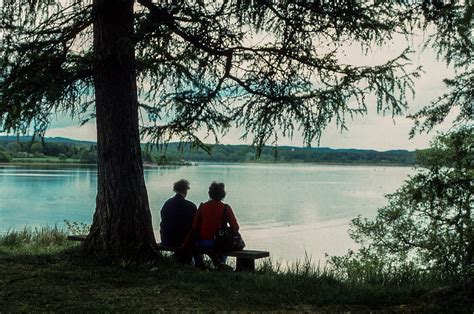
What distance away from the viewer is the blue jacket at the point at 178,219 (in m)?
8.59

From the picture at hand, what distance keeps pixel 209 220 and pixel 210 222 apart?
3 cm

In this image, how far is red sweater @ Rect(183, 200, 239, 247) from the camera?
8.12m

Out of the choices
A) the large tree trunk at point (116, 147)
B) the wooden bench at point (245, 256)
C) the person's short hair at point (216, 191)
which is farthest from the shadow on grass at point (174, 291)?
the person's short hair at point (216, 191)

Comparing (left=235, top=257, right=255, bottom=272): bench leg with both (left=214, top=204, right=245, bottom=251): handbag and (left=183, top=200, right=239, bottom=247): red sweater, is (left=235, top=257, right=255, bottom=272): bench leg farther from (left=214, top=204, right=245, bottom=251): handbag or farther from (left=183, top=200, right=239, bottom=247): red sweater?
(left=183, top=200, right=239, bottom=247): red sweater

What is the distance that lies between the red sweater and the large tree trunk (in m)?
0.72

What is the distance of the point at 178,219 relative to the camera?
859cm

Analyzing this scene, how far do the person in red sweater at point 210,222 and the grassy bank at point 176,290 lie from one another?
1.38 feet

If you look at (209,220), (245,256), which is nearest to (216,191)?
(209,220)

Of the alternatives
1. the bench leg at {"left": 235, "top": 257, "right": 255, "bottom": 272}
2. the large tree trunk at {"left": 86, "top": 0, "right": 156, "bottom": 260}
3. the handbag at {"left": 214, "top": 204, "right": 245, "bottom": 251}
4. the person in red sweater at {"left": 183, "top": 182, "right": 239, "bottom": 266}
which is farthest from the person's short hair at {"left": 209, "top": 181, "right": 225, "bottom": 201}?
the large tree trunk at {"left": 86, "top": 0, "right": 156, "bottom": 260}

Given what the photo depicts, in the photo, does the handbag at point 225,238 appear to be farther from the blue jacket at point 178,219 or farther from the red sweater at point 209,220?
the blue jacket at point 178,219

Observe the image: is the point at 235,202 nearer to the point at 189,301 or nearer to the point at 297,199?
the point at 297,199

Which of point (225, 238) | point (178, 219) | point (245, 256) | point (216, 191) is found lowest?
point (245, 256)

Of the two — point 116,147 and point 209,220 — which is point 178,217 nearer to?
point 209,220

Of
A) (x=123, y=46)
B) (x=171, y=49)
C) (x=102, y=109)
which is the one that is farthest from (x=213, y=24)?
(x=102, y=109)
